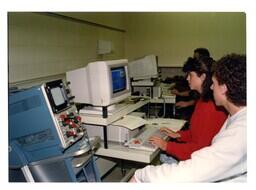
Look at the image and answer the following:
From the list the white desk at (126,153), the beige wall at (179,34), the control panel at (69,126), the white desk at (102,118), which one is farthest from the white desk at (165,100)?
the control panel at (69,126)

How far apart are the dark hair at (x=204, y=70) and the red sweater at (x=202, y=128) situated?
6cm

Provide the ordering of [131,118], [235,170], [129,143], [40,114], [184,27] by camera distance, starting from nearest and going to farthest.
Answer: [235,170], [40,114], [129,143], [131,118], [184,27]

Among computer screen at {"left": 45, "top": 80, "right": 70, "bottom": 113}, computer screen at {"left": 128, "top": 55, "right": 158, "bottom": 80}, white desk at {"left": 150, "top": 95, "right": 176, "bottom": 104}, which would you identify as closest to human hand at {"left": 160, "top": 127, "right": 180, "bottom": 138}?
computer screen at {"left": 45, "top": 80, "right": 70, "bottom": 113}

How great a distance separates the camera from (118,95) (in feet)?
7.03

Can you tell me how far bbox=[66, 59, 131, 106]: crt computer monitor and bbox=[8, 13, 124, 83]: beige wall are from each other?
1.61ft

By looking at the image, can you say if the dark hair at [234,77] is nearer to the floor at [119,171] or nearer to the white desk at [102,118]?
the white desk at [102,118]

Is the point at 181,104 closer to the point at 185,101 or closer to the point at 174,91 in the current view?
the point at 185,101

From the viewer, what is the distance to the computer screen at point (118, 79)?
82.6 inches

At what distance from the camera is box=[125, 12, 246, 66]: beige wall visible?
186 inches

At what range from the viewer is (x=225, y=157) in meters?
1.14

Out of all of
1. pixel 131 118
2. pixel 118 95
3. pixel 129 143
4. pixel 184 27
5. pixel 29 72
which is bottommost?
pixel 129 143
